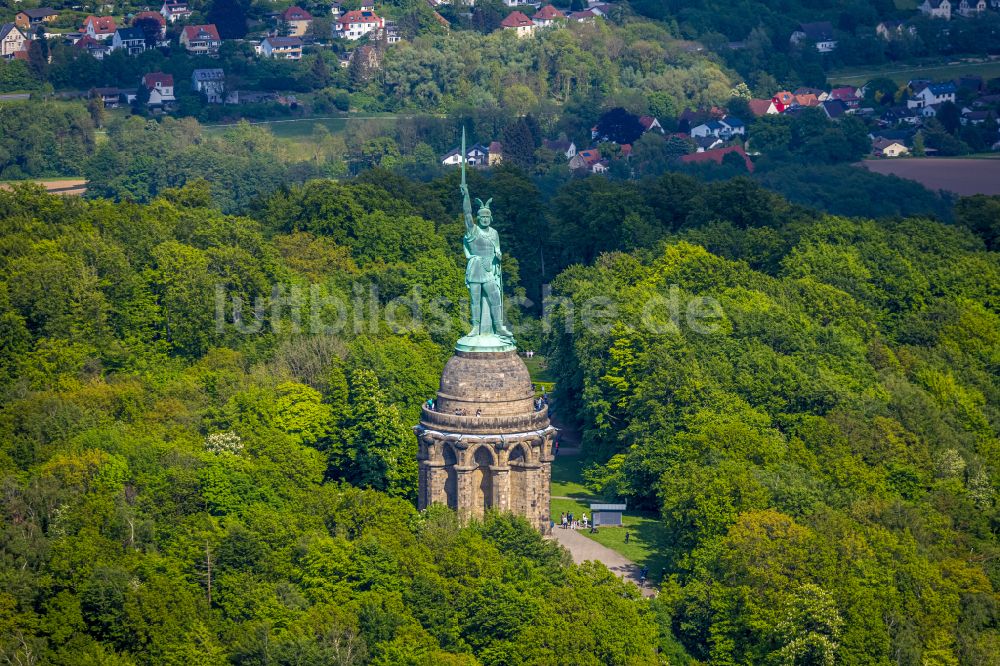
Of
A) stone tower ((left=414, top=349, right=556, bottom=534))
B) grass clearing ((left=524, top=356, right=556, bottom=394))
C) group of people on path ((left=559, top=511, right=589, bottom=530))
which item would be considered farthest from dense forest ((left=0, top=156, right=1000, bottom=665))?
group of people on path ((left=559, top=511, right=589, bottom=530))

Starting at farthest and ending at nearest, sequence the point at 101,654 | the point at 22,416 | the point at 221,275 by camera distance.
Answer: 1. the point at 221,275
2. the point at 22,416
3. the point at 101,654

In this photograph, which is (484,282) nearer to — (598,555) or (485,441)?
(485,441)

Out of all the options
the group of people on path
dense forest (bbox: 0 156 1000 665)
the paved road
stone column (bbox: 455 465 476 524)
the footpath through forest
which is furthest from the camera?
the group of people on path

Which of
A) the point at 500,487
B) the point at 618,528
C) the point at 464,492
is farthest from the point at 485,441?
the point at 618,528

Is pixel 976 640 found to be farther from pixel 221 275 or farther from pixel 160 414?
pixel 221 275

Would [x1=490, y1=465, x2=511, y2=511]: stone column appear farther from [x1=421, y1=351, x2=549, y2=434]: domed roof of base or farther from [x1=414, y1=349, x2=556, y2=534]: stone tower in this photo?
[x1=421, y1=351, x2=549, y2=434]: domed roof of base

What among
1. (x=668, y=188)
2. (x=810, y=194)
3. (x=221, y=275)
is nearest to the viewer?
(x=221, y=275)

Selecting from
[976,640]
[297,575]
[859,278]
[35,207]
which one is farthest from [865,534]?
[35,207]
